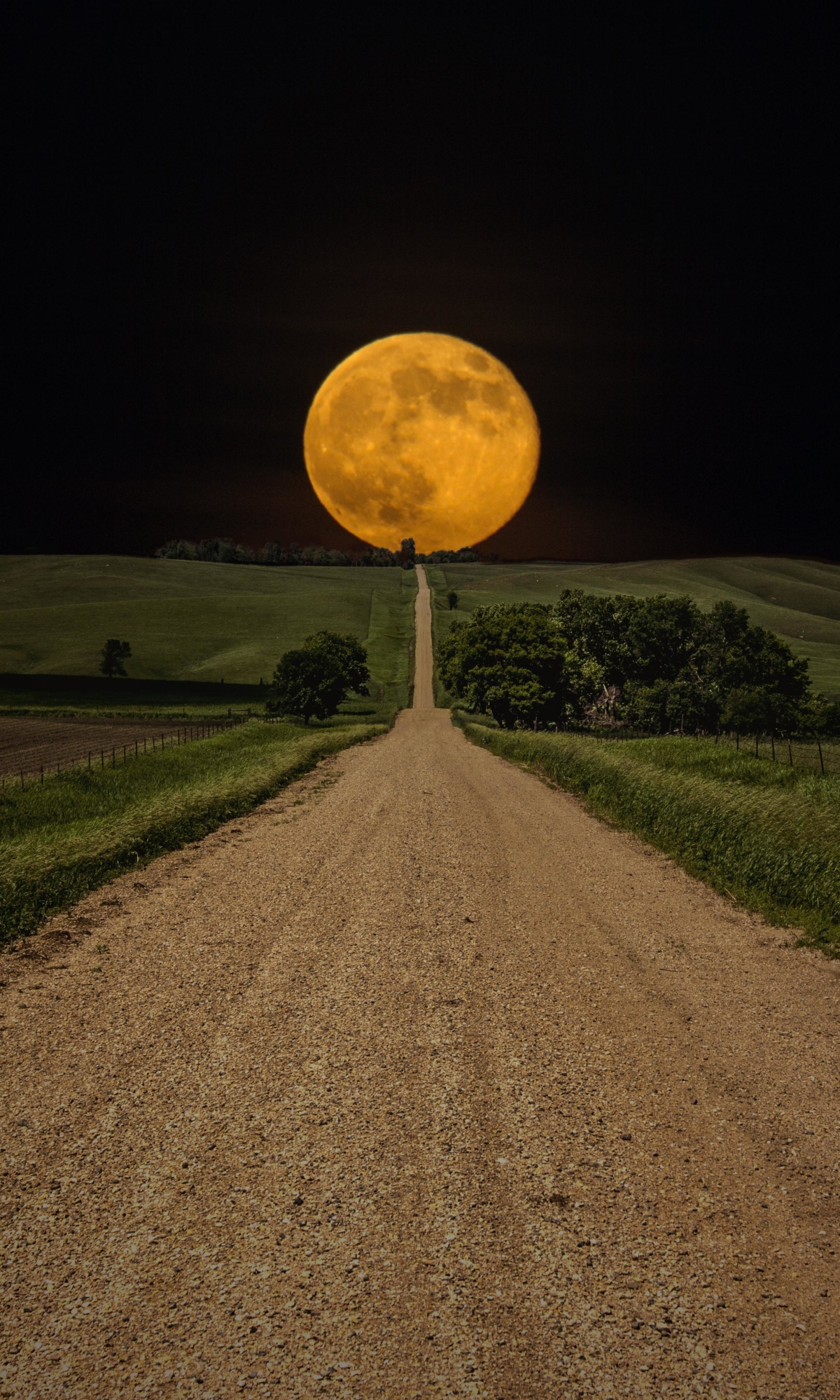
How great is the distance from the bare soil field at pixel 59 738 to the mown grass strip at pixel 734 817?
84.2 feet

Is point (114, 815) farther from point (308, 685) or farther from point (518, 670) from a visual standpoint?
Result: point (518, 670)

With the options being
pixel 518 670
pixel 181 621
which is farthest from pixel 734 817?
pixel 181 621

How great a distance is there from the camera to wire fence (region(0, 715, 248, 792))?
30797 mm

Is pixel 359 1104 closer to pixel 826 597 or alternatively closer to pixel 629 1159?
pixel 629 1159

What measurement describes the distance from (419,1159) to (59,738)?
199 ft

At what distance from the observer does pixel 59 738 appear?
60281mm

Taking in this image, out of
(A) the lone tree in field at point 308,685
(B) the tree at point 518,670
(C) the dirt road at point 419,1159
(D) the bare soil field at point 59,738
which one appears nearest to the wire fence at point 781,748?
(B) the tree at point 518,670

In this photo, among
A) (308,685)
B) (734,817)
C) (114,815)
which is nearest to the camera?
(734,817)

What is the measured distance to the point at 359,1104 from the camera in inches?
295

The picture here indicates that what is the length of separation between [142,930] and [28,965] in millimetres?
1917

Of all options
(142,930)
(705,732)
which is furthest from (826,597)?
(142,930)

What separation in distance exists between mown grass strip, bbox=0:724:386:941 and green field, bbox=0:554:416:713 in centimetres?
5794

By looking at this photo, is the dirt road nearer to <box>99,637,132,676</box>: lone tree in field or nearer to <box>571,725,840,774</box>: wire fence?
<box>571,725,840,774</box>: wire fence

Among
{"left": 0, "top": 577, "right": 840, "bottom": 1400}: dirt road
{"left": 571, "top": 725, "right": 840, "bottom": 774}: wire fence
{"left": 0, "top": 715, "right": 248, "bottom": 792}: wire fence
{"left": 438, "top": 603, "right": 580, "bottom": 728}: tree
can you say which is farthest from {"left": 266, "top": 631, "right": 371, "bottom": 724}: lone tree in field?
{"left": 0, "top": 577, "right": 840, "bottom": 1400}: dirt road
